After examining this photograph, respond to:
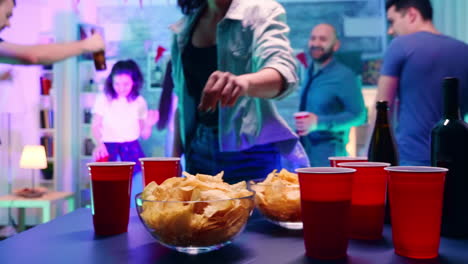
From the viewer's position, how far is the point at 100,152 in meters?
4.55

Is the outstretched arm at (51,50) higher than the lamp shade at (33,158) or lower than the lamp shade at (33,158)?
higher

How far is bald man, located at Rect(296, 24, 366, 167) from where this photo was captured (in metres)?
3.88

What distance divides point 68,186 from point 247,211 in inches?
168

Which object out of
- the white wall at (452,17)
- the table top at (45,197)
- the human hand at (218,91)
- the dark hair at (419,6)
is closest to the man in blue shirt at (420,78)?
the dark hair at (419,6)

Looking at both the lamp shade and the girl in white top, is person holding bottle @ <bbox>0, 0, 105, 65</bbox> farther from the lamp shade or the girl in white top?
the lamp shade

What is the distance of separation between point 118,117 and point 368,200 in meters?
4.16

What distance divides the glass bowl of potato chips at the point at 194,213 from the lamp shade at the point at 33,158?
3656 mm

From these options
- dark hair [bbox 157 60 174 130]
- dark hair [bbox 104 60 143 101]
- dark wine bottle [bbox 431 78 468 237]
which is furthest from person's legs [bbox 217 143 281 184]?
dark hair [bbox 104 60 143 101]

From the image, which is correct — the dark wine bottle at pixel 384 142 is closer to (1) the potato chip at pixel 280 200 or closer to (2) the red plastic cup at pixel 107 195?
(1) the potato chip at pixel 280 200

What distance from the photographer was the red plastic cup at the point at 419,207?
2.17 feet

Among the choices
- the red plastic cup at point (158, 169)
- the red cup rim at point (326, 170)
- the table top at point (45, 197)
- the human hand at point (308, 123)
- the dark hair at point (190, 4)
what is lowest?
the table top at point (45, 197)

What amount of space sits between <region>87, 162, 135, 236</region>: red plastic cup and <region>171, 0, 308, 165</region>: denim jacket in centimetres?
88

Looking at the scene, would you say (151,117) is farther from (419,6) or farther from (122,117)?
(419,6)

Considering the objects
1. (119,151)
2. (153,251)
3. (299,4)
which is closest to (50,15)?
(119,151)
